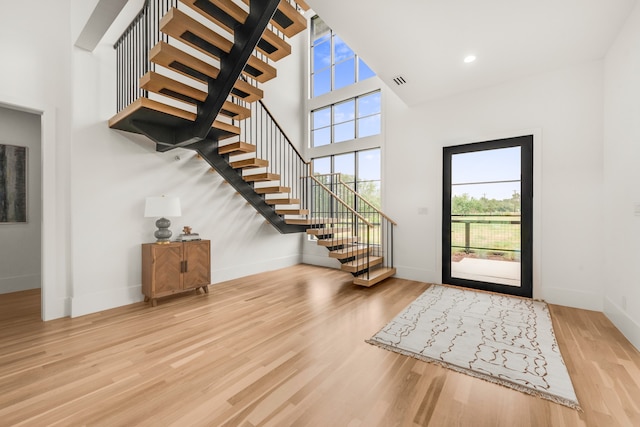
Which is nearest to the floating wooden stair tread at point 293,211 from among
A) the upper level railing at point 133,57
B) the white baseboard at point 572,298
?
the upper level railing at point 133,57

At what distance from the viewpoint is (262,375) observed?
79.8 inches

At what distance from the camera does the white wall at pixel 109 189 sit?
3.28 m

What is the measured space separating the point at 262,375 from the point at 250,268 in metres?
3.35

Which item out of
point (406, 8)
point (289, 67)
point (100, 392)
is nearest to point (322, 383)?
point (100, 392)

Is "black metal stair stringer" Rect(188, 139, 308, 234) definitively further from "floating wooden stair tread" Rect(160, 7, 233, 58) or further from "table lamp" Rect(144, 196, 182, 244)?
"floating wooden stair tread" Rect(160, 7, 233, 58)

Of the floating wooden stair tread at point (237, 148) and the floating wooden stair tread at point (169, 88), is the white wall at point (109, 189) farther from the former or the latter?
the floating wooden stair tread at point (169, 88)

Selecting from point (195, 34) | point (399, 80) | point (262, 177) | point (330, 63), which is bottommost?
point (262, 177)

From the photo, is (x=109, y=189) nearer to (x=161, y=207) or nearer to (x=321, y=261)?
(x=161, y=207)

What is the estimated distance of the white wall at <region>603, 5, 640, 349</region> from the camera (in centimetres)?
256

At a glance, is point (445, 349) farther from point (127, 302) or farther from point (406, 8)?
point (127, 302)

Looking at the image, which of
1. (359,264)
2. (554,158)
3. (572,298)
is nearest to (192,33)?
(359,264)

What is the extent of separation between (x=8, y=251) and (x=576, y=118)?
28.1ft

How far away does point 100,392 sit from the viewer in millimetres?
1843

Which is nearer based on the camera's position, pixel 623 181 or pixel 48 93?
pixel 623 181
